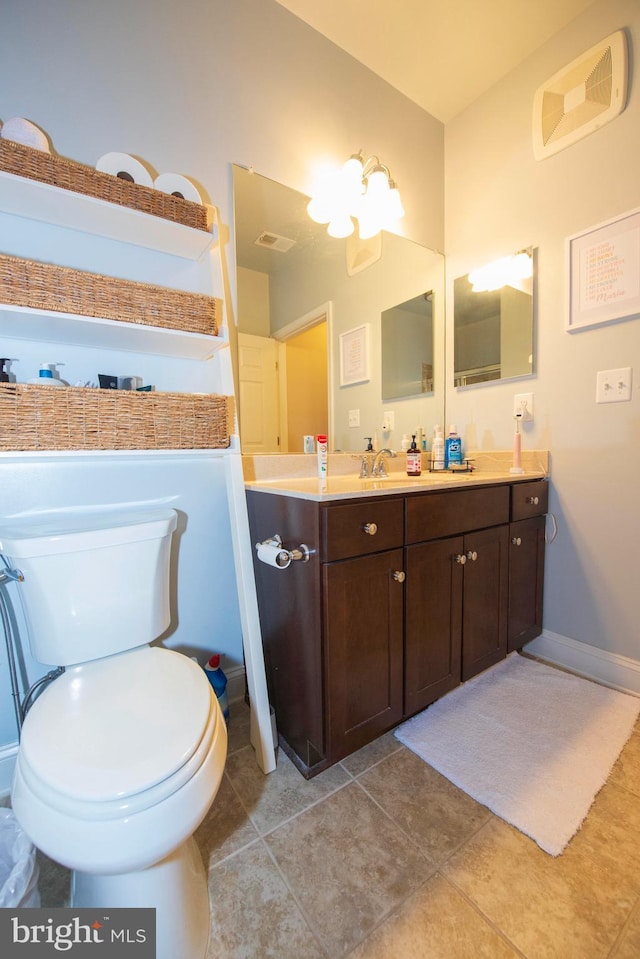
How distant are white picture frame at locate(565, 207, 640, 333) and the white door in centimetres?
125

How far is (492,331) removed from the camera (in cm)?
187

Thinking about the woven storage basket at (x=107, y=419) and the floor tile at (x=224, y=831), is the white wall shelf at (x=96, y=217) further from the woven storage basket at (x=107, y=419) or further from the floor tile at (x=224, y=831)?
the floor tile at (x=224, y=831)

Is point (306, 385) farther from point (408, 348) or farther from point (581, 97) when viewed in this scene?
point (581, 97)

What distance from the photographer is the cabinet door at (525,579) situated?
159 cm

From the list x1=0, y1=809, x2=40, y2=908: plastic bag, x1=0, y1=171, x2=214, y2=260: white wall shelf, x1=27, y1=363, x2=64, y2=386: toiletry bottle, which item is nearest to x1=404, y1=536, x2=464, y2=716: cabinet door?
x1=0, y1=809, x2=40, y2=908: plastic bag

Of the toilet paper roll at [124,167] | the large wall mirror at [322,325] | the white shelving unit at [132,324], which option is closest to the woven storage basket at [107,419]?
the white shelving unit at [132,324]

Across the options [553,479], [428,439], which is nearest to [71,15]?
[428,439]

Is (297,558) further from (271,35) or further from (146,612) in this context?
(271,35)

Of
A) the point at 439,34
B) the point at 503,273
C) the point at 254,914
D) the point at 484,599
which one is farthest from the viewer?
the point at 503,273

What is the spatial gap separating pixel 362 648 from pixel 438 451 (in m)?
1.17

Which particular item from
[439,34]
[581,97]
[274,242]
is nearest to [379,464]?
[274,242]

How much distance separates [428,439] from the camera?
205cm

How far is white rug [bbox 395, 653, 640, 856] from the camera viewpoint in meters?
1.05

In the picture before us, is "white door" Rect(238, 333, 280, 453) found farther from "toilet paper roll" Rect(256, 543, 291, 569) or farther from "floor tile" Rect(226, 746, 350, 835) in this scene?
"floor tile" Rect(226, 746, 350, 835)
